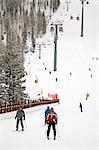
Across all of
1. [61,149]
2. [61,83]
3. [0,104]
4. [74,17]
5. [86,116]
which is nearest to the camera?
[61,149]

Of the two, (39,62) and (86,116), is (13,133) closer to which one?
(86,116)

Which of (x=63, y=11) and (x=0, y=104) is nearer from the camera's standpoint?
(x=0, y=104)

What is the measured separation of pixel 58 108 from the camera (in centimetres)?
2702

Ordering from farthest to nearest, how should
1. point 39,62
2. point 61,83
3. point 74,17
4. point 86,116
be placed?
point 74,17 → point 39,62 → point 61,83 → point 86,116

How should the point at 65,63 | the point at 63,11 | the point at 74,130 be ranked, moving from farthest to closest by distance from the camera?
the point at 63,11
the point at 65,63
the point at 74,130

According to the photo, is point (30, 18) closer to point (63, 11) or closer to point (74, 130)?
point (63, 11)

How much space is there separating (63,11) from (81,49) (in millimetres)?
27629

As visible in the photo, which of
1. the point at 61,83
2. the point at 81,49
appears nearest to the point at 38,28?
the point at 81,49

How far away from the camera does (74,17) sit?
79.9 metres

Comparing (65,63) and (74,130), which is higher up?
(74,130)

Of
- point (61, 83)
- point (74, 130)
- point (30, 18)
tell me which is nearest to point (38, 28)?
point (30, 18)

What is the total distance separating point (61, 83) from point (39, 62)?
17603mm

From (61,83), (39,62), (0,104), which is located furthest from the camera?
(39,62)

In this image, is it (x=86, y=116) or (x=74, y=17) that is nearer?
(x=86, y=116)
